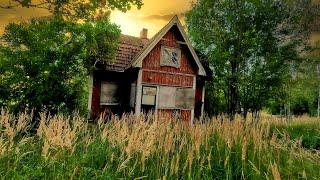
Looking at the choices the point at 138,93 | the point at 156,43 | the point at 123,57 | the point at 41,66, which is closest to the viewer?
the point at 41,66

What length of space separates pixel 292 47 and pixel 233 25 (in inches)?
172

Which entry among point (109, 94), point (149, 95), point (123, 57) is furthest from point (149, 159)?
point (123, 57)

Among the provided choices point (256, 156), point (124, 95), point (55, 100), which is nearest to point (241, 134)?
point (256, 156)

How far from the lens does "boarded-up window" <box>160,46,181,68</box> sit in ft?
66.9

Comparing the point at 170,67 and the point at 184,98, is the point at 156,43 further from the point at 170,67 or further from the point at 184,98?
the point at 184,98

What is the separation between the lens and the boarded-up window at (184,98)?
20.7 meters

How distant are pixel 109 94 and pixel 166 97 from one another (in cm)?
346

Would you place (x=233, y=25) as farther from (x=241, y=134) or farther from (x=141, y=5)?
(x=241, y=134)

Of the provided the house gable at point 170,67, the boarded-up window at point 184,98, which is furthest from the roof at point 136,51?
the boarded-up window at point 184,98

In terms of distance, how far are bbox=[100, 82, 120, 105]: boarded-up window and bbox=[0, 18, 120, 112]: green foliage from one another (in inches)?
209

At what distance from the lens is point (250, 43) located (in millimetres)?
21734

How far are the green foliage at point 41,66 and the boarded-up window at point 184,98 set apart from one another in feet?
25.8

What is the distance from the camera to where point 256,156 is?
18.1 ft

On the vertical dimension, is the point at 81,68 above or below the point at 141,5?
below
